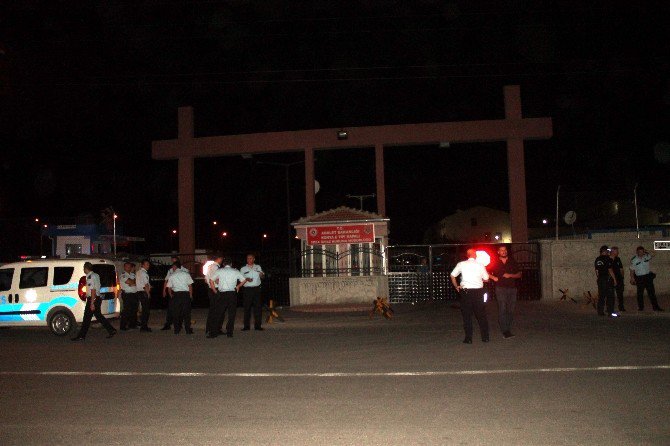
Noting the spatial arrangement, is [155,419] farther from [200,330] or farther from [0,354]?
[200,330]

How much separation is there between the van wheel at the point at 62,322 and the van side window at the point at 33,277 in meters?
0.83

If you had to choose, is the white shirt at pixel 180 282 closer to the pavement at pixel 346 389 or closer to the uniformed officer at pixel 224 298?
the uniformed officer at pixel 224 298

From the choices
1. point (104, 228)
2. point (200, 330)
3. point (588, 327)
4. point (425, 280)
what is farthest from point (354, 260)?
point (104, 228)

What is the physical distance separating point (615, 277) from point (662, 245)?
4.84 m

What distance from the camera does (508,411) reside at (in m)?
6.98

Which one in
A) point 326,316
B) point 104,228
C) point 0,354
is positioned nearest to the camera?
point 0,354

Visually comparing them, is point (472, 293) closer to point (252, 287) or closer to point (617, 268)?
point (252, 287)

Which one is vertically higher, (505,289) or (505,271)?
(505,271)

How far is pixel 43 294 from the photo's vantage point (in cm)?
1526

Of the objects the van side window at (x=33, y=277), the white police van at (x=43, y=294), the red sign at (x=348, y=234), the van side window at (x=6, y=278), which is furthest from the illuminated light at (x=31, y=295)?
the red sign at (x=348, y=234)

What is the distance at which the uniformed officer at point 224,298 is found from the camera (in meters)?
14.2

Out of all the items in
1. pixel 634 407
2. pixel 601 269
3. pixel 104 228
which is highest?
pixel 104 228

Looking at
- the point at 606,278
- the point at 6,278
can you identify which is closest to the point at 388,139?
the point at 606,278

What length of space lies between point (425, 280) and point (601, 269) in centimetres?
694
